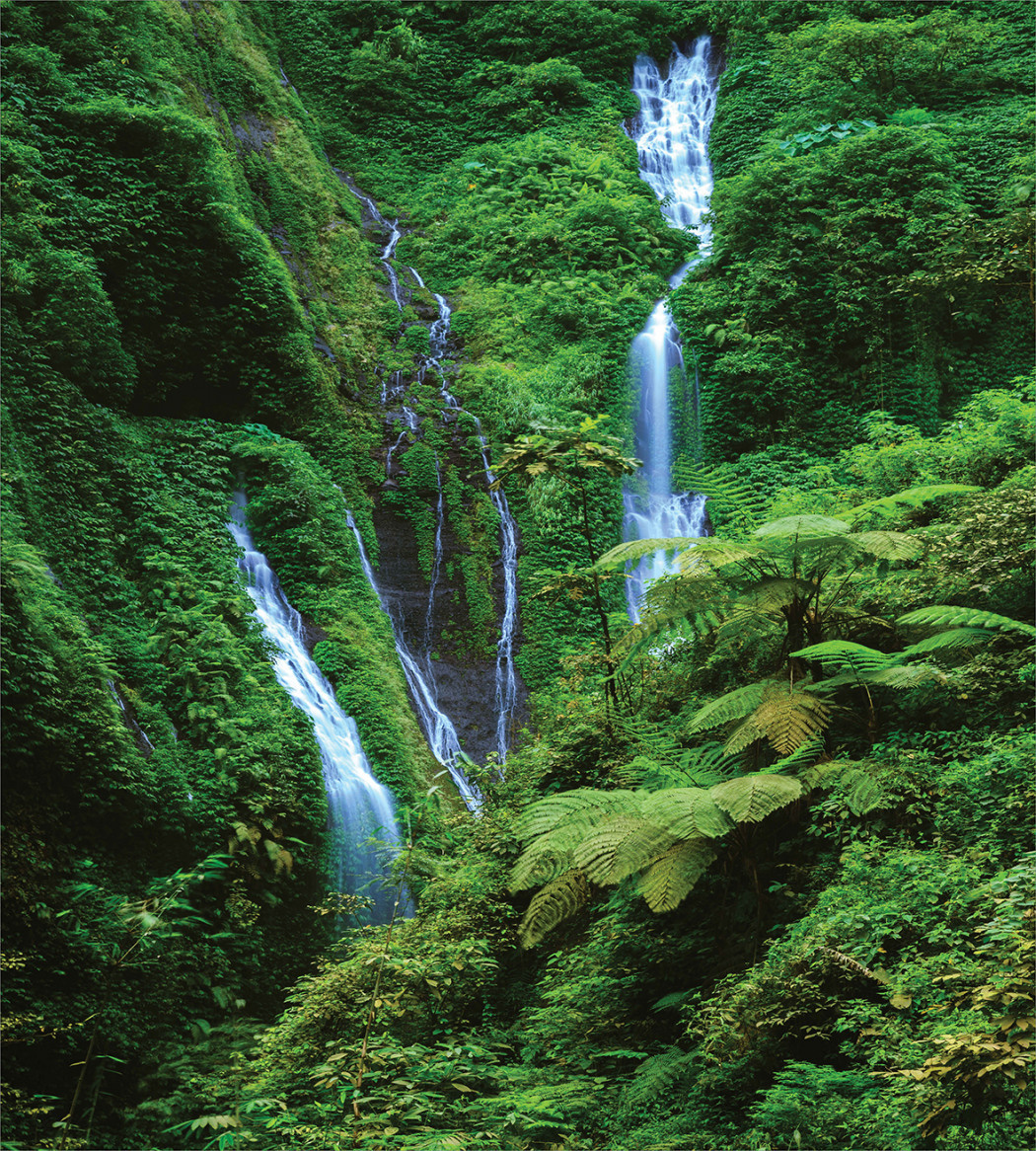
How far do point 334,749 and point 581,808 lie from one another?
5724 mm

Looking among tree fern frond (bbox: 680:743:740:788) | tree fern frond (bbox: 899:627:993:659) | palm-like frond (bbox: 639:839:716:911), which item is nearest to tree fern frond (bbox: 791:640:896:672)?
tree fern frond (bbox: 899:627:993:659)

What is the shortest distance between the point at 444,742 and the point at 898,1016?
8501 mm

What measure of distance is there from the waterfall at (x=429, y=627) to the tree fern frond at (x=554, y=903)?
476 cm

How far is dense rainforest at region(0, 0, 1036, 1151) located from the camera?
159 inches

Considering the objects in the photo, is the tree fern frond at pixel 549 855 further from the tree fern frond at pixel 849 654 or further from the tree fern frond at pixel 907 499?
the tree fern frond at pixel 907 499

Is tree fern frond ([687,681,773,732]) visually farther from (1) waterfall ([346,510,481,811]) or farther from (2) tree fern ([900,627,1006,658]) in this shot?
(1) waterfall ([346,510,481,811])

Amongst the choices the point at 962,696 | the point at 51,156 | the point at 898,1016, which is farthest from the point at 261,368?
the point at 898,1016

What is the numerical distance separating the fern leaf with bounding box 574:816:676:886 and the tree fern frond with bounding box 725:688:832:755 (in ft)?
2.20

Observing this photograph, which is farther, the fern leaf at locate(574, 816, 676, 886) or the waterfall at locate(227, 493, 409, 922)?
the waterfall at locate(227, 493, 409, 922)

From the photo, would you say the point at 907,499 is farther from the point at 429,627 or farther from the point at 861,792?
the point at 429,627

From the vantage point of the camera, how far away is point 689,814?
13.7 ft

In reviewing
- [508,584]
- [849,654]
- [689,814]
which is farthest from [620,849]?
[508,584]

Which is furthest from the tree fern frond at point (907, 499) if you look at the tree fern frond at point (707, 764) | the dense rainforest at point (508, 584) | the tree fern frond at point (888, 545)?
the tree fern frond at point (707, 764)

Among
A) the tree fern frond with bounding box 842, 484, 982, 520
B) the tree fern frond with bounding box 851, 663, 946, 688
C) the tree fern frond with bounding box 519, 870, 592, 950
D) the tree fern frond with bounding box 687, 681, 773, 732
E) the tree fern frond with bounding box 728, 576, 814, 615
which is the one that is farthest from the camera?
the tree fern frond with bounding box 842, 484, 982, 520
